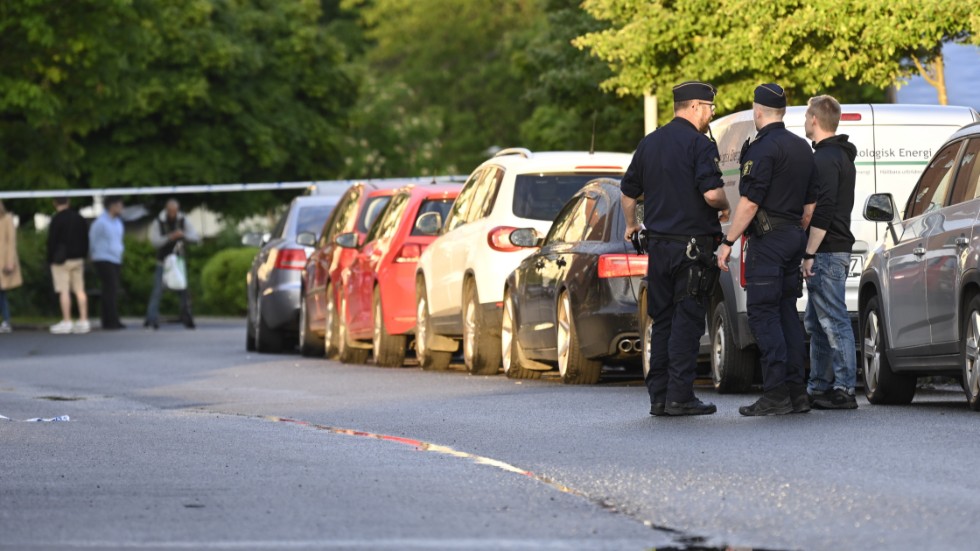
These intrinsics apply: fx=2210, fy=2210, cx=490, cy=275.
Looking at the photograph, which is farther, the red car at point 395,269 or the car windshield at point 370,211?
the car windshield at point 370,211

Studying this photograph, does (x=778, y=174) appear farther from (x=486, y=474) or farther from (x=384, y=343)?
(x=384, y=343)

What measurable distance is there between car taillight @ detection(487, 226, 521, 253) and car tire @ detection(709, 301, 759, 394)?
11.2 ft

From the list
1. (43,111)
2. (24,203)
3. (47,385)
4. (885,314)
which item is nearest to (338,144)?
(24,203)

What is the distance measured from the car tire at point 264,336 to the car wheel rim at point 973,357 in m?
14.4

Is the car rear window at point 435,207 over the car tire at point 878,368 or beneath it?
over

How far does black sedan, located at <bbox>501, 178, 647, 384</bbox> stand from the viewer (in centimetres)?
1575

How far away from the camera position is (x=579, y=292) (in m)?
16.0

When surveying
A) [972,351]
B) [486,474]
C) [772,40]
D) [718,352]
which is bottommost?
[486,474]

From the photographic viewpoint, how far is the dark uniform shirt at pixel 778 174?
40.9ft

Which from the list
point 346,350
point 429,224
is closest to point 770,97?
point 429,224

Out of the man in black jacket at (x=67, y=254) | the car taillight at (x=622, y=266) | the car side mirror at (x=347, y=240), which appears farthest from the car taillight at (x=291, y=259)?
the car taillight at (x=622, y=266)

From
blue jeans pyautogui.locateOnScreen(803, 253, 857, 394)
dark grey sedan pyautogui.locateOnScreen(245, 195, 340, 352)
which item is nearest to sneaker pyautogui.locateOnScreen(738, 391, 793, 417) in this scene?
blue jeans pyautogui.locateOnScreen(803, 253, 857, 394)

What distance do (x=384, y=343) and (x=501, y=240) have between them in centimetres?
350

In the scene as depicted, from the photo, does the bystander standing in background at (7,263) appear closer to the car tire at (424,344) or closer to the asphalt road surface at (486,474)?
the car tire at (424,344)
